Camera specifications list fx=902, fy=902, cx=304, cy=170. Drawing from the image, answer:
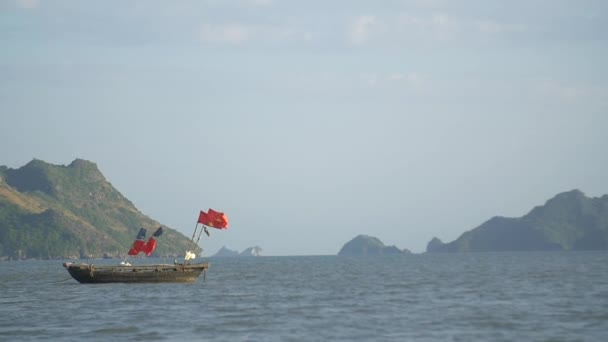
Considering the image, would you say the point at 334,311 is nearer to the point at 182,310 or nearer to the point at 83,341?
the point at 182,310

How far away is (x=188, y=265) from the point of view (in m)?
95.6

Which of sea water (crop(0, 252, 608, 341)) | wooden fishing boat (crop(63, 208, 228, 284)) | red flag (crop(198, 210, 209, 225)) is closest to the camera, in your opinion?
sea water (crop(0, 252, 608, 341))

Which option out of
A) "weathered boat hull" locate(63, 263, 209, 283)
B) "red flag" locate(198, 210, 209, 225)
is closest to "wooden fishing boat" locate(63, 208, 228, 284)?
"weathered boat hull" locate(63, 263, 209, 283)

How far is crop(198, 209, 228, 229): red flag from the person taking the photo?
292ft

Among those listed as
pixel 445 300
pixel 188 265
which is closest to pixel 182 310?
pixel 445 300

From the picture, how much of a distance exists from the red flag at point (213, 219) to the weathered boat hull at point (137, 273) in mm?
7843

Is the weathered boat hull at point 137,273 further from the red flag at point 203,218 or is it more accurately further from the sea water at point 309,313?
the red flag at point 203,218

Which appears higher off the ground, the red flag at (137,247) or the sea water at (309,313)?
the red flag at (137,247)

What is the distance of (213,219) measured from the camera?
8944 cm

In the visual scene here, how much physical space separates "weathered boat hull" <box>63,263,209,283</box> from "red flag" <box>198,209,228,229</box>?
7.84m

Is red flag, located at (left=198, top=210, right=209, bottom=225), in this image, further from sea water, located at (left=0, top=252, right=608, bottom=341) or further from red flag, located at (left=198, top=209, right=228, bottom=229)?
sea water, located at (left=0, top=252, right=608, bottom=341)

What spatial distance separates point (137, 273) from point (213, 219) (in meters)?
11.3

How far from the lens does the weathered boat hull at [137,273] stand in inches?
3698

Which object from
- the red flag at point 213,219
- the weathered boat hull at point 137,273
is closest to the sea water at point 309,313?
the weathered boat hull at point 137,273
